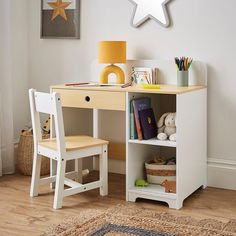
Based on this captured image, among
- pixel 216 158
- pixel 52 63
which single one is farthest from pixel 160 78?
pixel 52 63

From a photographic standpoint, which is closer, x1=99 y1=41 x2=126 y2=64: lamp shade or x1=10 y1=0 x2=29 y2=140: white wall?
x1=99 y1=41 x2=126 y2=64: lamp shade

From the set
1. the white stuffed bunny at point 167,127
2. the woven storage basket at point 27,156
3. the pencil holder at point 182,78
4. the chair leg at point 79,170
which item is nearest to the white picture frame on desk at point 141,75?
the pencil holder at point 182,78

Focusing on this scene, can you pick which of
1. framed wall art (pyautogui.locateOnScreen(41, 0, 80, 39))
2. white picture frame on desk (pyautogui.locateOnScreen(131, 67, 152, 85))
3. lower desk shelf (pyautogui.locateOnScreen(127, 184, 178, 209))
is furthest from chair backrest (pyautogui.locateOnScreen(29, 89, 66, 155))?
framed wall art (pyautogui.locateOnScreen(41, 0, 80, 39))

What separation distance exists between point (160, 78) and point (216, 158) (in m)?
0.64

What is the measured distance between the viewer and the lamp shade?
350 centimetres

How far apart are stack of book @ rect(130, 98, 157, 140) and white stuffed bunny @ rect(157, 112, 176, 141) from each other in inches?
2.3

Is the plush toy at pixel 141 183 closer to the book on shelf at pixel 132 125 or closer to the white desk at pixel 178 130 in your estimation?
the white desk at pixel 178 130

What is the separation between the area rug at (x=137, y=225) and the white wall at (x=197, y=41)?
0.74 meters

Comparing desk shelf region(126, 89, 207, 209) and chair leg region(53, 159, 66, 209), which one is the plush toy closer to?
desk shelf region(126, 89, 207, 209)

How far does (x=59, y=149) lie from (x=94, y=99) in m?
0.43

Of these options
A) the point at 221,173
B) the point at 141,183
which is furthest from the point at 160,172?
the point at 221,173

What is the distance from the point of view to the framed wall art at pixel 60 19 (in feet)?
12.7

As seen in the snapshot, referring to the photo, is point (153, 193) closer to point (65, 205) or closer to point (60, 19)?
point (65, 205)

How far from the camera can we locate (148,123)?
3232 millimetres
